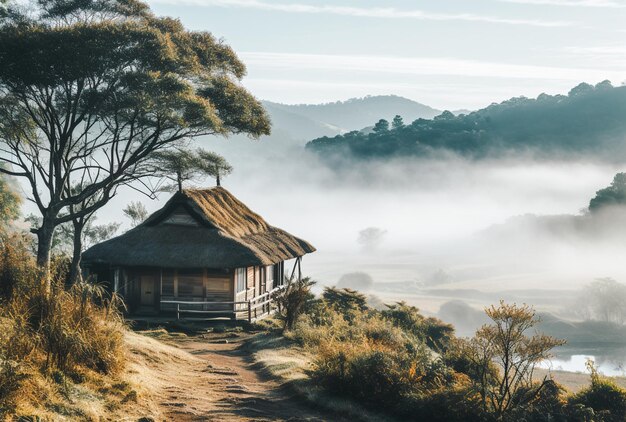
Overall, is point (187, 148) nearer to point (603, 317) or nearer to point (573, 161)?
point (603, 317)

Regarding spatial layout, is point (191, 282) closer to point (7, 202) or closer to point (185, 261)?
point (185, 261)

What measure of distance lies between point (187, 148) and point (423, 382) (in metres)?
23.0

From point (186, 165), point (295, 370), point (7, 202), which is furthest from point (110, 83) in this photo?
point (7, 202)

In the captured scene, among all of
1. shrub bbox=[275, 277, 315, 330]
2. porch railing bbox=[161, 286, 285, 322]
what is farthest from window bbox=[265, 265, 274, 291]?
shrub bbox=[275, 277, 315, 330]

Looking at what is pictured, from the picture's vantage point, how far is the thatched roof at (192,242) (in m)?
31.0

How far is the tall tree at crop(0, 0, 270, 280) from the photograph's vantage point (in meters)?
26.3

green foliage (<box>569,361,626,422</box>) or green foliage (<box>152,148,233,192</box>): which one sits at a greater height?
green foliage (<box>152,148,233,192</box>)

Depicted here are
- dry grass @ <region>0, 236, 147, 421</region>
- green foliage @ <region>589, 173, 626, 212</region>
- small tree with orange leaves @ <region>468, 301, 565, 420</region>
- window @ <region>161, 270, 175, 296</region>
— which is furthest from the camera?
green foliage @ <region>589, 173, 626, 212</region>

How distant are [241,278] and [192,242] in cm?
337

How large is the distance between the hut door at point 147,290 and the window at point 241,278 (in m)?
4.44

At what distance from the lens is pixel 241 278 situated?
110ft

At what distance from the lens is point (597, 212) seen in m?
104

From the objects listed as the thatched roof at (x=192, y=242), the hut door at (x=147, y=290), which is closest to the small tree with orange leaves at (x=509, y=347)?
the thatched roof at (x=192, y=242)

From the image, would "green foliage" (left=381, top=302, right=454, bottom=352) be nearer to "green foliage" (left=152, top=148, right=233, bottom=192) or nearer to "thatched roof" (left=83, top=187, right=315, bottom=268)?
"thatched roof" (left=83, top=187, right=315, bottom=268)
